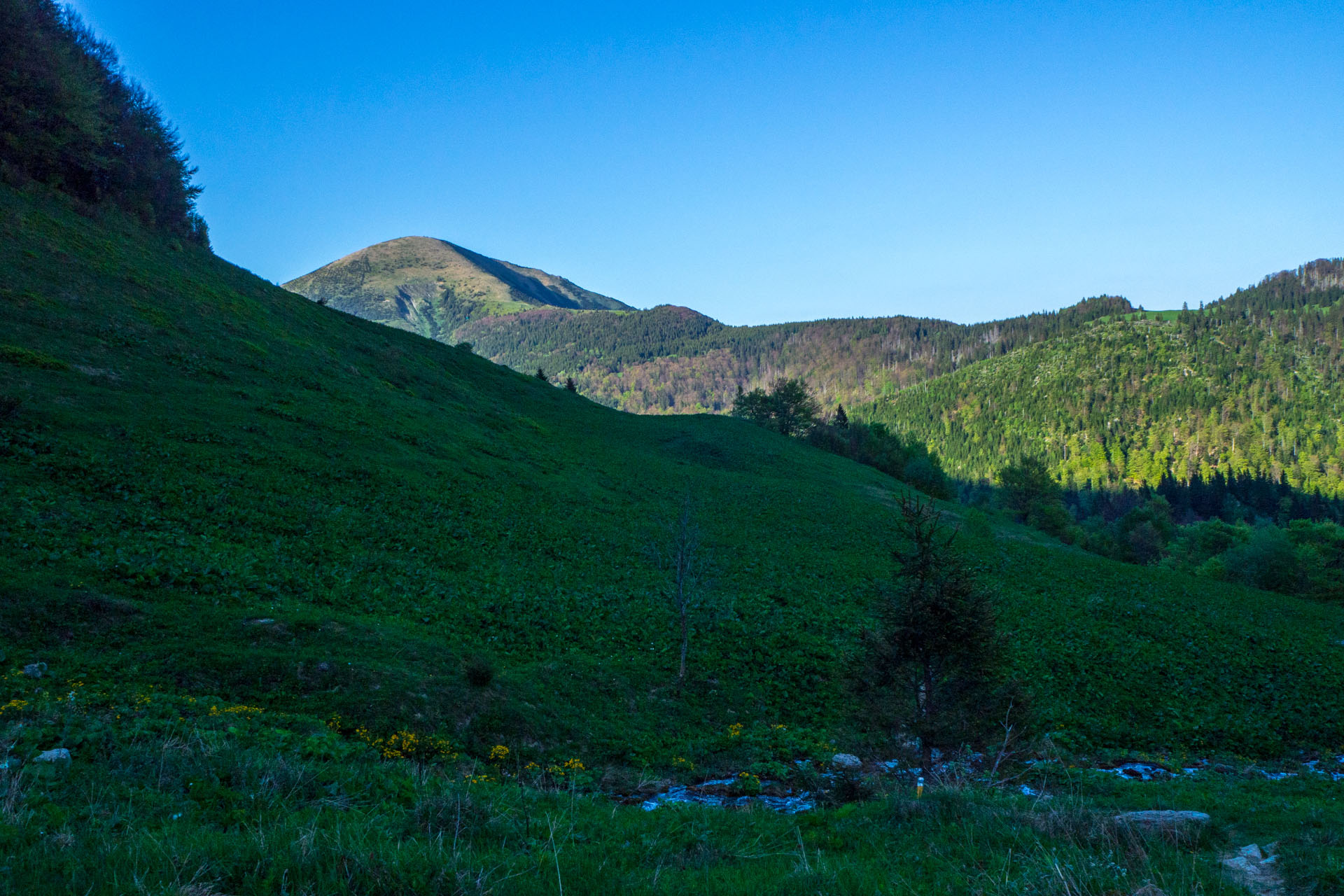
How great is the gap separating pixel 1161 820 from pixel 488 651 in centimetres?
1885

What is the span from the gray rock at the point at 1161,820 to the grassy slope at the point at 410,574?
24.2ft

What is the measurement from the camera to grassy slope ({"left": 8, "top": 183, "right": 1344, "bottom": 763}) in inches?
685

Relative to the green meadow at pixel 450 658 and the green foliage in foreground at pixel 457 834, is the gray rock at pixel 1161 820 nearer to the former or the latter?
the green foliage in foreground at pixel 457 834

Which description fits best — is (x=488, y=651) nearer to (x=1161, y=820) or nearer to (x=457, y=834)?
(x=457, y=834)

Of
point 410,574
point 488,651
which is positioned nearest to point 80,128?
point 410,574

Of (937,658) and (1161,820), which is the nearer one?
(1161,820)

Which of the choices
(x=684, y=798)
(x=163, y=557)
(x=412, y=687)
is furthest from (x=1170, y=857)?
(x=163, y=557)

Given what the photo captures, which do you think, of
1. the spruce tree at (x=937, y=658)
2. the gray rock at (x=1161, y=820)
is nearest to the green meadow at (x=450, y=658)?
the gray rock at (x=1161, y=820)

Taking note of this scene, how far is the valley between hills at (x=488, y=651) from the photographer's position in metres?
7.33

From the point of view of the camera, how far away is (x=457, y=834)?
7.05 meters

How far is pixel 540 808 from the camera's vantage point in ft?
33.2

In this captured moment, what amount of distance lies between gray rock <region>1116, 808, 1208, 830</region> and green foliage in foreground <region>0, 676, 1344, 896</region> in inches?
8.7

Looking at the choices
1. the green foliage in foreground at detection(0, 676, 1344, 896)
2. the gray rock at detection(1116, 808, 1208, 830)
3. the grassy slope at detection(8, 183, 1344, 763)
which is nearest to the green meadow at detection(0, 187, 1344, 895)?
the green foliage in foreground at detection(0, 676, 1344, 896)

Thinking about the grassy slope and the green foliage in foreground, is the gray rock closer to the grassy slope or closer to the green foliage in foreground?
the green foliage in foreground
